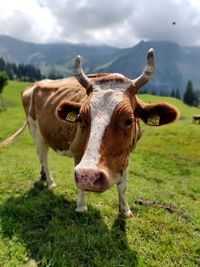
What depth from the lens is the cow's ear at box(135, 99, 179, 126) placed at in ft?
22.3

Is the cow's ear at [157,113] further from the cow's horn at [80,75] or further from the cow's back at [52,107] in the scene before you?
the cow's back at [52,107]

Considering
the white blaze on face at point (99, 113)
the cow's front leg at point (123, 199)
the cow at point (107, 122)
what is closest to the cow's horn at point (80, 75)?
the cow at point (107, 122)

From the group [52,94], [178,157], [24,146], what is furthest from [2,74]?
[52,94]

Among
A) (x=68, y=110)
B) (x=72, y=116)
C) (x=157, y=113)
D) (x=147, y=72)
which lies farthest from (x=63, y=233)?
(x=147, y=72)

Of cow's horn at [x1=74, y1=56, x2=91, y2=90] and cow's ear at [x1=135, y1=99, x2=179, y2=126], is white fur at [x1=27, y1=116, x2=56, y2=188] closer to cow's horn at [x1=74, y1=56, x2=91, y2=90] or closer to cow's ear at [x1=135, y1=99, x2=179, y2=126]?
cow's horn at [x1=74, y1=56, x2=91, y2=90]

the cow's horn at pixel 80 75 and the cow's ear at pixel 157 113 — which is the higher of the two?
the cow's horn at pixel 80 75

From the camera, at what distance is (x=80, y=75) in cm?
684

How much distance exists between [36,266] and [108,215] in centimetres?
250

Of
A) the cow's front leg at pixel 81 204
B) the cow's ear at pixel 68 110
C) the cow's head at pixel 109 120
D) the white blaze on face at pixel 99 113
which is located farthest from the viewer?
the cow's front leg at pixel 81 204

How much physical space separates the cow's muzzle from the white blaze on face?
0.08 meters

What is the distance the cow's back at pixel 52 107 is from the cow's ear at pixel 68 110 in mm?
977

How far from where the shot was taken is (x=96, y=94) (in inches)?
250

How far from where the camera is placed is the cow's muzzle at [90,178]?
209 inches

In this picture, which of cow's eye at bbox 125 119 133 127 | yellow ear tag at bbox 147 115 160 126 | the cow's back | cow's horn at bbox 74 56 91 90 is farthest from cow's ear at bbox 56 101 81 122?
cow's eye at bbox 125 119 133 127
